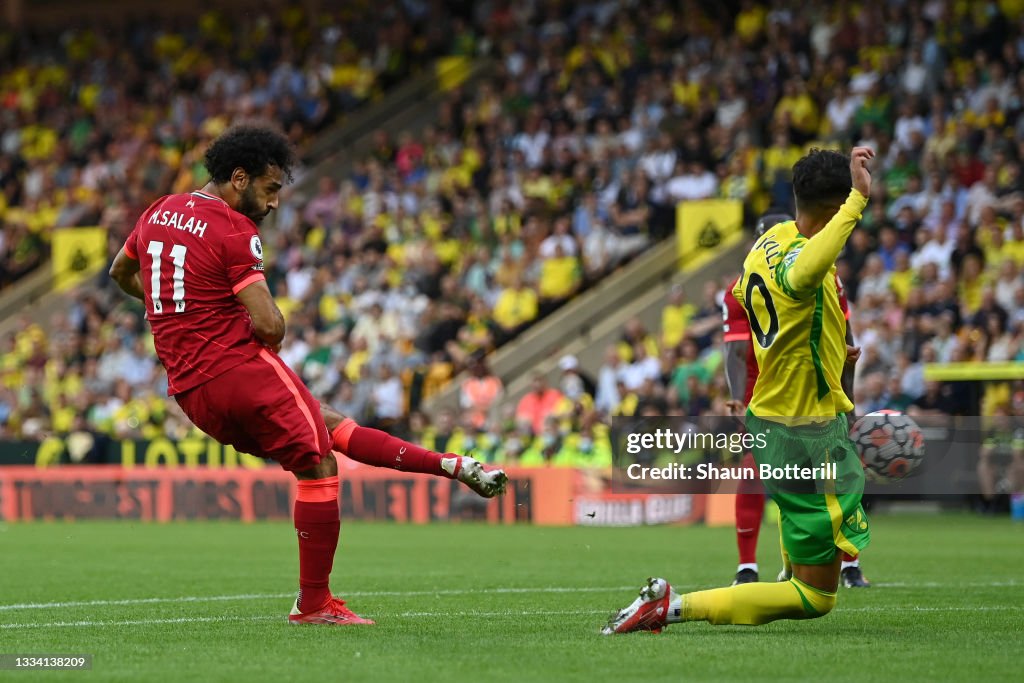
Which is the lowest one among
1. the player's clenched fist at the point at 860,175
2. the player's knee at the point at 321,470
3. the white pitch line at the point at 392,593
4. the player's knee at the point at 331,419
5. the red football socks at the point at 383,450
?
the white pitch line at the point at 392,593

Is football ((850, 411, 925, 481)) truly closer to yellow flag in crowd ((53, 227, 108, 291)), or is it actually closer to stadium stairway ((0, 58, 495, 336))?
stadium stairway ((0, 58, 495, 336))

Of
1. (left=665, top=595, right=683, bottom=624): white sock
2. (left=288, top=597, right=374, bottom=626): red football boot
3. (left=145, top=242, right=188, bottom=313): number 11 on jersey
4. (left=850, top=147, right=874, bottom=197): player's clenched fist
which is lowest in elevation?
(left=288, top=597, right=374, bottom=626): red football boot

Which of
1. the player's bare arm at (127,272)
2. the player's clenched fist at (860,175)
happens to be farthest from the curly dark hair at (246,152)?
the player's clenched fist at (860,175)

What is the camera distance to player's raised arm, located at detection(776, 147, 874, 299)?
21.6 ft

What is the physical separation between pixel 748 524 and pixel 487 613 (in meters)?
2.15

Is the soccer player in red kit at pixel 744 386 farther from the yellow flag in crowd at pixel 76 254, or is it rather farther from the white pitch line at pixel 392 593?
the yellow flag in crowd at pixel 76 254

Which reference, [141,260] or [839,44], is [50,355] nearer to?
[839,44]

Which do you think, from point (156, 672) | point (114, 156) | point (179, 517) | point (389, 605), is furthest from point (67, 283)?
point (156, 672)

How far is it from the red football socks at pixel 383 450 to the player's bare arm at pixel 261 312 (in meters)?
0.86

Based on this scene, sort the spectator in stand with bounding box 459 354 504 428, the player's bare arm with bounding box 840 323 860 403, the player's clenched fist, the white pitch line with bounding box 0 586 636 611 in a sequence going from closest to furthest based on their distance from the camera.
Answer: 1. the player's clenched fist
2. the player's bare arm with bounding box 840 323 860 403
3. the white pitch line with bounding box 0 586 636 611
4. the spectator in stand with bounding box 459 354 504 428

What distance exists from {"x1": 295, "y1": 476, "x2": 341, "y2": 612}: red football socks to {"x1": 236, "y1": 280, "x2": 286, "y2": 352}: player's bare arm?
30.1 inches

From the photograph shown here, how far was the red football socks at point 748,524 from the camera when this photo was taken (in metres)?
10.1

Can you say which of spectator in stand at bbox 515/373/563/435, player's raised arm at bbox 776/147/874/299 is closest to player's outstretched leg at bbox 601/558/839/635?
player's raised arm at bbox 776/147/874/299

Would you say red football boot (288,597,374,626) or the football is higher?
the football
